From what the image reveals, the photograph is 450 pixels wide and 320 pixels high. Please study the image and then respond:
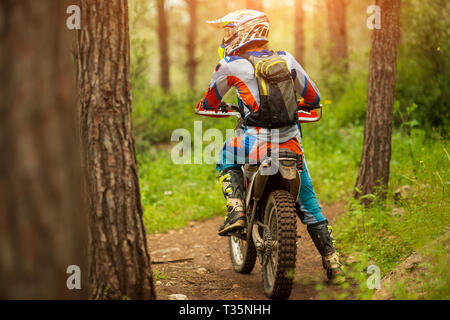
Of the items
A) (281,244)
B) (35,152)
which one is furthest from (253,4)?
(35,152)

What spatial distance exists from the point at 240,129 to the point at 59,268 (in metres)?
2.64

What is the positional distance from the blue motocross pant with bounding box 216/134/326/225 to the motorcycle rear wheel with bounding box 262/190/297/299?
0.45 meters

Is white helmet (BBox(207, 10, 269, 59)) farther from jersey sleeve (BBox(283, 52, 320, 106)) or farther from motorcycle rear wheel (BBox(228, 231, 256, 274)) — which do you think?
motorcycle rear wheel (BBox(228, 231, 256, 274))

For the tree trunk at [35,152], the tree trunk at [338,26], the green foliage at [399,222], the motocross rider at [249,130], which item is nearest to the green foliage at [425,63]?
the green foliage at [399,222]

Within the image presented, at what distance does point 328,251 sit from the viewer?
171 inches

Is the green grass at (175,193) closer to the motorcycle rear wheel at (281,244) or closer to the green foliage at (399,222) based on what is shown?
the green foliage at (399,222)

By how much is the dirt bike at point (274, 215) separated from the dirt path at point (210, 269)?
29 cm

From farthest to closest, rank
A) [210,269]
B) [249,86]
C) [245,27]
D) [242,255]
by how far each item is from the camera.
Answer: [210,269], [242,255], [245,27], [249,86]

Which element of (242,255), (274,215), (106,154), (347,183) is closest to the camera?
(106,154)

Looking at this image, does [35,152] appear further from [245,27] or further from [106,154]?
[245,27]

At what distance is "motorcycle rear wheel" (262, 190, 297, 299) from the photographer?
3.75 meters

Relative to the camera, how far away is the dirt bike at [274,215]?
3.77 m

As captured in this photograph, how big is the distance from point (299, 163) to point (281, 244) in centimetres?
90
